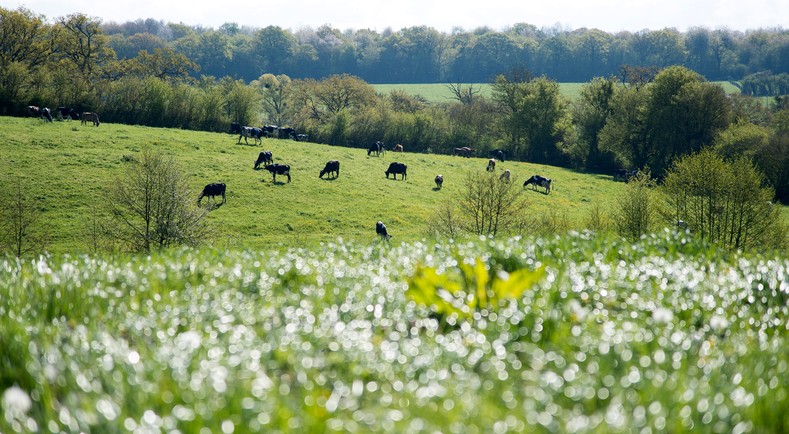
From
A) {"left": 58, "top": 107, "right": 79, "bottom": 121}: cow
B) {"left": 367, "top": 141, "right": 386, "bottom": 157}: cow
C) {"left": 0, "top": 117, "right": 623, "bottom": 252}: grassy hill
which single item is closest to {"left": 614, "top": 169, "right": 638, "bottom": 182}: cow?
{"left": 0, "top": 117, "right": 623, "bottom": 252}: grassy hill

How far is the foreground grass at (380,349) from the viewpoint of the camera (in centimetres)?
454

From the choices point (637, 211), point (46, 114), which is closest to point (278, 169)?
point (46, 114)

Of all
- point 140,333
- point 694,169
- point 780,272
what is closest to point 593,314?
point 780,272

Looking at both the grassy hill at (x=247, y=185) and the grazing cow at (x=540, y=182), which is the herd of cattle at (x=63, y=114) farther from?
the grazing cow at (x=540, y=182)

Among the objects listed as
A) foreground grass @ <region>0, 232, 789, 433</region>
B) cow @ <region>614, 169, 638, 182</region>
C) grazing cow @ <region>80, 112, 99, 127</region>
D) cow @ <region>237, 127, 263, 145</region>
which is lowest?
cow @ <region>614, 169, 638, 182</region>

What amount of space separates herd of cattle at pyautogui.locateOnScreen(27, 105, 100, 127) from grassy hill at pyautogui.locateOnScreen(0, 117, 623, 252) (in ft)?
4.83

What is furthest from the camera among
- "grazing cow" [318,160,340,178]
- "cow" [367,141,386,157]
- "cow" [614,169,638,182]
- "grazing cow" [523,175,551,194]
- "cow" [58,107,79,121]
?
"cow" [614,169,638,182]

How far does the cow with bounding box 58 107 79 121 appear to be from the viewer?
64.2 metres

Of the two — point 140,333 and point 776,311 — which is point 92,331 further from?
point 776,311

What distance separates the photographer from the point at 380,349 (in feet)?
20.3

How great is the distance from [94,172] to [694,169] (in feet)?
129

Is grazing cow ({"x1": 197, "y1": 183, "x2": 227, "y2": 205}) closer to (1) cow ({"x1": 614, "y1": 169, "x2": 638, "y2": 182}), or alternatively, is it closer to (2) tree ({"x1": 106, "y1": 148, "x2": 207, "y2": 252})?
(2) tree ({"x1": 106, "y1": 148, "x2": 207, "y2": 252})

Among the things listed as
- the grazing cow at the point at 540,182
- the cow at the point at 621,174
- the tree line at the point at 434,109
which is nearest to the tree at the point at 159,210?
the grazing cow at the point at 540,182

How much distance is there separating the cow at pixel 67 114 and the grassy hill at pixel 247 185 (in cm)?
282
